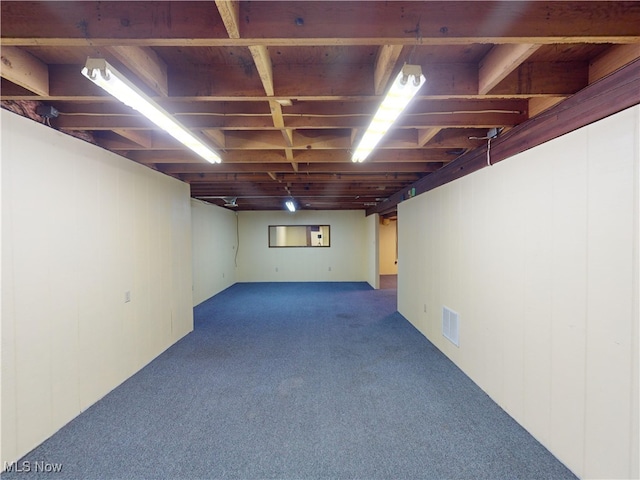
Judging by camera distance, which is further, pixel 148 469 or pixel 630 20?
pixel 148 469

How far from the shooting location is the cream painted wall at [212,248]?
5.80m

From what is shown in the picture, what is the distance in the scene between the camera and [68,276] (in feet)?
6.75

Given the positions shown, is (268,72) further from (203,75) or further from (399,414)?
(399,414)

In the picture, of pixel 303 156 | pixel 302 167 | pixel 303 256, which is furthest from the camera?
pixel 303 256

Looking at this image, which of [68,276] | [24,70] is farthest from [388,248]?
[24,70]

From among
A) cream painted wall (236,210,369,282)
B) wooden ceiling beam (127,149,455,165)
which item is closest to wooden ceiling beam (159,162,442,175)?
wooden ceiling beam (127,149,455,165)

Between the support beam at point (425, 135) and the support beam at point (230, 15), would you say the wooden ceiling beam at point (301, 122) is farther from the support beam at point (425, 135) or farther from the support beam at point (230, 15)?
the support beam at point (230, 15)

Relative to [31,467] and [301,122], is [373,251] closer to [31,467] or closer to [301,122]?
[301,122]

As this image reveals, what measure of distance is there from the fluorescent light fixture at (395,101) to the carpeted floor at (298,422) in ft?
7.08

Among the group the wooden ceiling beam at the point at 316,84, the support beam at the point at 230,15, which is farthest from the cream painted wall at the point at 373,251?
the support beam at the point at 230,15

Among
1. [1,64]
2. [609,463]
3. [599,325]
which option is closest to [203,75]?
[1,64]

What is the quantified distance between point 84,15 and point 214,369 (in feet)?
9.54

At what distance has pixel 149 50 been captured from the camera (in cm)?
147

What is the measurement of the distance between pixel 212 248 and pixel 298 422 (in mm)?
5385
